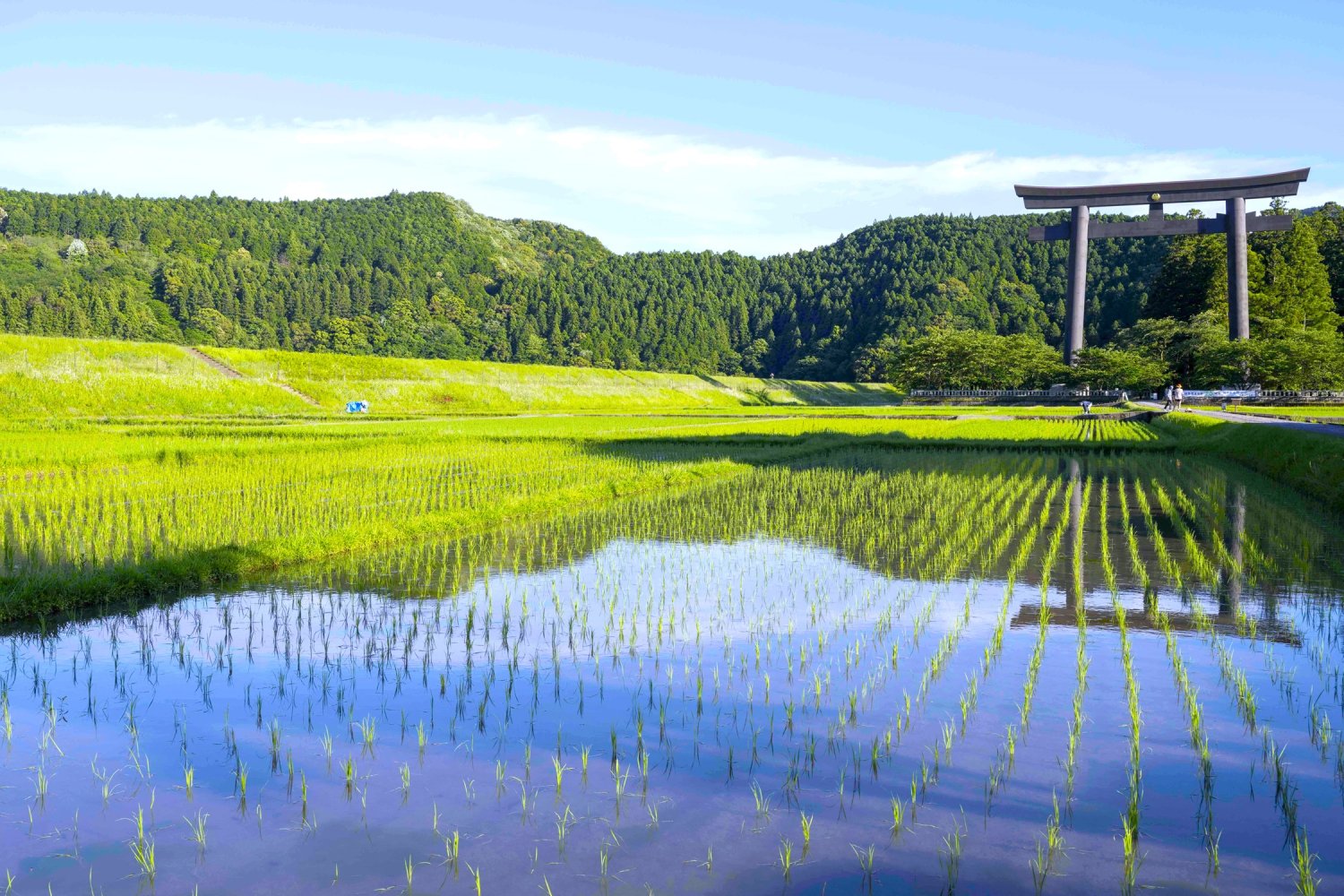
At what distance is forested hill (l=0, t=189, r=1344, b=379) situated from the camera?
100000mm

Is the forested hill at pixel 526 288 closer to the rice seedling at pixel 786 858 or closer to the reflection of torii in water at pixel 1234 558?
the reflection of torii in water at pixel 1234 558

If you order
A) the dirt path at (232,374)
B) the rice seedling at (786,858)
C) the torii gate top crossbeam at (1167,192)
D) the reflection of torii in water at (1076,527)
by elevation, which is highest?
the torii gate top crossbeam at (1167,192)

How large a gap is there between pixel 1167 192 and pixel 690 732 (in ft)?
198

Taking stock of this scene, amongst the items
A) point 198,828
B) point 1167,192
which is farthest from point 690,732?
point 1167,192

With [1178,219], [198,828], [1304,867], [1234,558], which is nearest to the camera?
[1304,867]

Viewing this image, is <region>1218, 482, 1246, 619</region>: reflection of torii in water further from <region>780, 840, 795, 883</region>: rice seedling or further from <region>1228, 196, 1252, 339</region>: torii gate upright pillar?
<region>1228, 196, 1252, 339</region>: torii gate upright pillar

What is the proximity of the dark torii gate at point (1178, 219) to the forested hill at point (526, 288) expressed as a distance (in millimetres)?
22048

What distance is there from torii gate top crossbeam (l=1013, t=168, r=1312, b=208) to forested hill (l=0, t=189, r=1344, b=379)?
23.3 metres

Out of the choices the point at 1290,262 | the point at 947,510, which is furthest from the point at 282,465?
the point at 1290,262

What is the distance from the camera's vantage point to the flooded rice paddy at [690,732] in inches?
141

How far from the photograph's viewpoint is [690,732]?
4.86 meters

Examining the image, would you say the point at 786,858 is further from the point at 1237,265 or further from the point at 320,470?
the point at 1237,265

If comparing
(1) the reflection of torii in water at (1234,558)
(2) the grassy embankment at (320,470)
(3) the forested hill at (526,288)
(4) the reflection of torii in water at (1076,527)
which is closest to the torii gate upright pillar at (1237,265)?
(3) the forested hill at (526,288)

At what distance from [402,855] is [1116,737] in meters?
3.28
